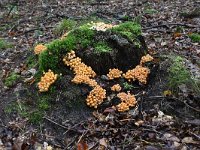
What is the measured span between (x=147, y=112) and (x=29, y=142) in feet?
5.70

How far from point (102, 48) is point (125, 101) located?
1.00 metres

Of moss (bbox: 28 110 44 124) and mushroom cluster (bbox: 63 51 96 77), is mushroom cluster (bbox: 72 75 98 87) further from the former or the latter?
moss (bbox: 28 110 44 124)

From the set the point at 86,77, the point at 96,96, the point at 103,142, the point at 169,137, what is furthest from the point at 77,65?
the point at 169,137

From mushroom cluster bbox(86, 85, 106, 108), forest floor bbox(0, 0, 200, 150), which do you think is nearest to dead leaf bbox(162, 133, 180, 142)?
forest floor bbox(0, 0, 200, 150)

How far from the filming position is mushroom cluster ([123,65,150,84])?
5.61 metres

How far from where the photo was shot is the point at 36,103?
18.0 ft

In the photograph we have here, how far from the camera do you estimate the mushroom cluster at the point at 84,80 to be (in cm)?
543

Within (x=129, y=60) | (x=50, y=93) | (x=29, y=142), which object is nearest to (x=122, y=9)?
(x=129, y=60)

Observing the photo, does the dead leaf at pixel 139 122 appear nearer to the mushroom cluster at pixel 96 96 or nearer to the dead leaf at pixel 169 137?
the dead leaf at pixel 169 137

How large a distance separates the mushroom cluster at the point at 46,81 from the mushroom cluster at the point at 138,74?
1.13m

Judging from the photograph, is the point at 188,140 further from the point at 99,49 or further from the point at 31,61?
the point at 31,61

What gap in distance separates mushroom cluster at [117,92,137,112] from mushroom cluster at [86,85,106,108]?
0.25 m

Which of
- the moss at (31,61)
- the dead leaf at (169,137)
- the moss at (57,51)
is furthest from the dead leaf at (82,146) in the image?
the moss at (31,61)

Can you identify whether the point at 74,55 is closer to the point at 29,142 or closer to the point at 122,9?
the point at 29,142
